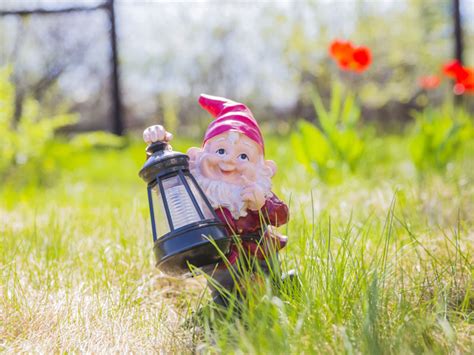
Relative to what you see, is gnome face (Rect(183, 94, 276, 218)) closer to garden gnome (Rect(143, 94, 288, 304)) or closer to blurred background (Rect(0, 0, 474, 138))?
garden gnome (Rect(143, 94, 288, 304))

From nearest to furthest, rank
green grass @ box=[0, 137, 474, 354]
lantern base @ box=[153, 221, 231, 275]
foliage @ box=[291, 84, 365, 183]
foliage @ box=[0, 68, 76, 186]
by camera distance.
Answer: green grass @ box=[0, 137, 474, 354] → lantern base @ box=[153, 221, 231, 275] → foliage @ box=[291, 84, 365, 183] → foliage @ box=[0, 68, 76, 186]

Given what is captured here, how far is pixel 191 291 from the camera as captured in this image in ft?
6.13

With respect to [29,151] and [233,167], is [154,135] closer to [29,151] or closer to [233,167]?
[233,167]

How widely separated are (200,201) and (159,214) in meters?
0.12

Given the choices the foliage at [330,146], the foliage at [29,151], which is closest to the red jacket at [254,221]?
the foliage at [330,146]

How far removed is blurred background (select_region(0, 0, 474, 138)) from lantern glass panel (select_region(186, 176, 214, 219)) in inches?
189

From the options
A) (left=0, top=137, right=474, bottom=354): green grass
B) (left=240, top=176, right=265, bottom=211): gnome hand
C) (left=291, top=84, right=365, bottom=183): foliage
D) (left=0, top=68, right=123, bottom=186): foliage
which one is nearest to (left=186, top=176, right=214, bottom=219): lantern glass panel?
(left=240, top=176, right=265, bottom=211): gnome hand

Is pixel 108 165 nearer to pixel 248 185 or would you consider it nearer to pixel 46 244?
pixel 46 244

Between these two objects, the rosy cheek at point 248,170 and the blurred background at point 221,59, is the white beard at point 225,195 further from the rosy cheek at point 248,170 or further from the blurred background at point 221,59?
the blurred background at point 221,59

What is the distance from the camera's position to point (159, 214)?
151 cm

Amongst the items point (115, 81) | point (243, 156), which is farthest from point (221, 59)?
point (243, 156)

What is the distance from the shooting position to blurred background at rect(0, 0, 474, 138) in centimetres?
650

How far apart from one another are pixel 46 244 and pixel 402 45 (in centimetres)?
688

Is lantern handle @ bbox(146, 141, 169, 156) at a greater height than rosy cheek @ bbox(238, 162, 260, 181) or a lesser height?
greater
